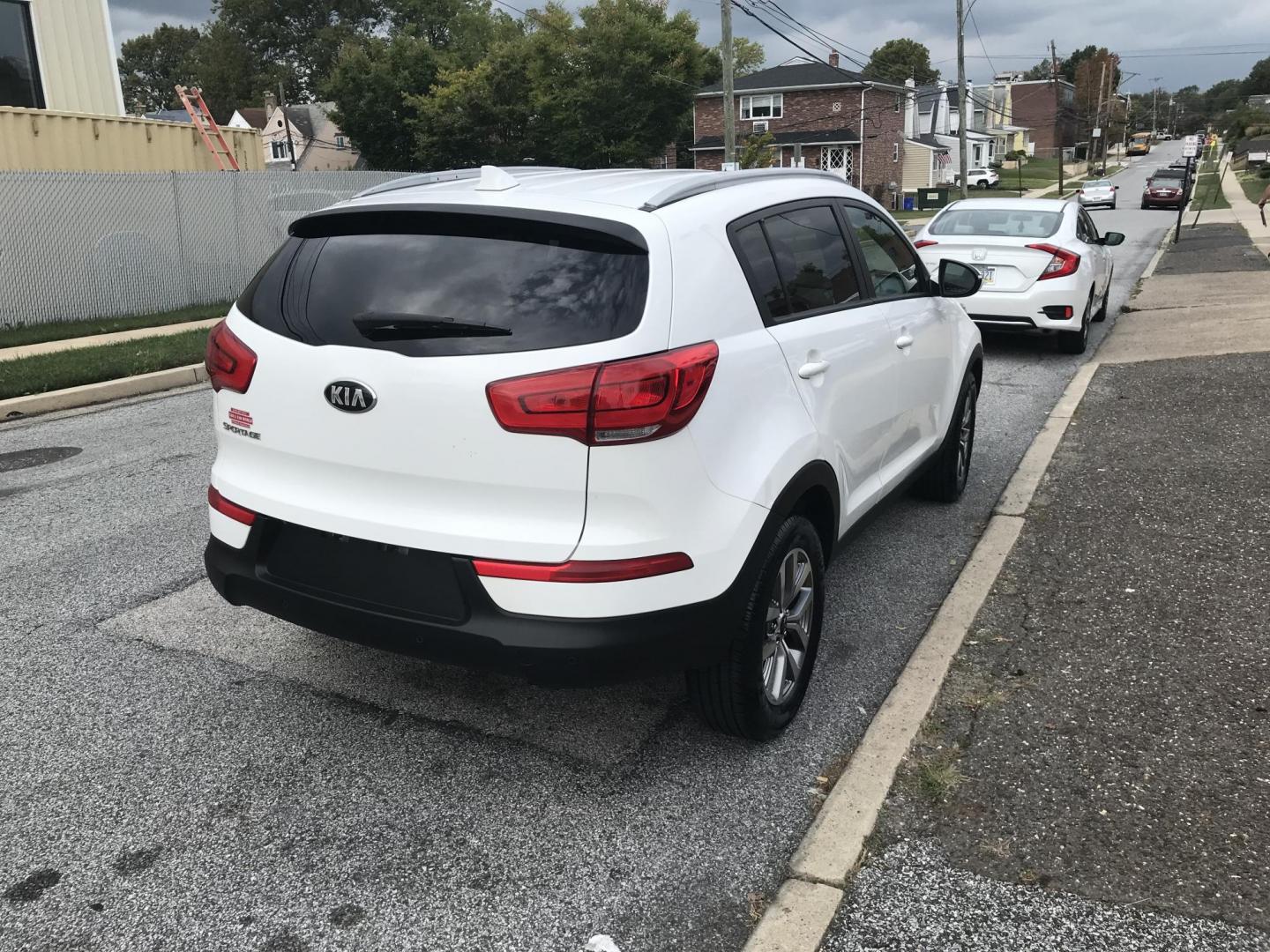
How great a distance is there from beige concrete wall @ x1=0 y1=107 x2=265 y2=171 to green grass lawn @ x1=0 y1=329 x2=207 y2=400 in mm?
5427

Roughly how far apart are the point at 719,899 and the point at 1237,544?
374 centimetres

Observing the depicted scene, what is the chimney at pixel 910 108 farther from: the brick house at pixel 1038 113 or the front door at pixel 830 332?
the front door at pixel 830 332

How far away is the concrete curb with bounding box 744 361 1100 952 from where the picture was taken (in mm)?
2621

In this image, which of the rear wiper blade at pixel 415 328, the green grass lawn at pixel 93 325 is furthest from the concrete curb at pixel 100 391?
the rear wiper blade at pixel 415 328

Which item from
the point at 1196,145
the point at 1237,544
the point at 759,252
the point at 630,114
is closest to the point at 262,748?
the point at 759,252

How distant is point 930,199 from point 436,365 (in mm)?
60306

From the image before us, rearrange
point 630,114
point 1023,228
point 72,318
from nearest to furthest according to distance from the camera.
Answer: point 1023,228 < point 72,318 < point 630,114

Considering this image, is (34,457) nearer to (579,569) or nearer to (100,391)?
(100,391)

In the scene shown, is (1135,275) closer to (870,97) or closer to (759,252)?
(759,252)

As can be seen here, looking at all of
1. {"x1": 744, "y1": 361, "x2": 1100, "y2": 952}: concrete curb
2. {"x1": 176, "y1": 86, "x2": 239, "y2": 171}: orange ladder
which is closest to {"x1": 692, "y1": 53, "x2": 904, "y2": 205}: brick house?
{"x1": 176, "y1": 86, "x2": 239, "y2": 171}: orange ladder

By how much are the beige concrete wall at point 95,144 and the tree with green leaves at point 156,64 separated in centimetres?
9783

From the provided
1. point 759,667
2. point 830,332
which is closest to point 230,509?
point 759,667

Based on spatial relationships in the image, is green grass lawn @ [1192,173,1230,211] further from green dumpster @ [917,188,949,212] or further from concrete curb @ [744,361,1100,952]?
concrete curb @ [744,361,1100,952]

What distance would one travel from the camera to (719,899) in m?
2.72
